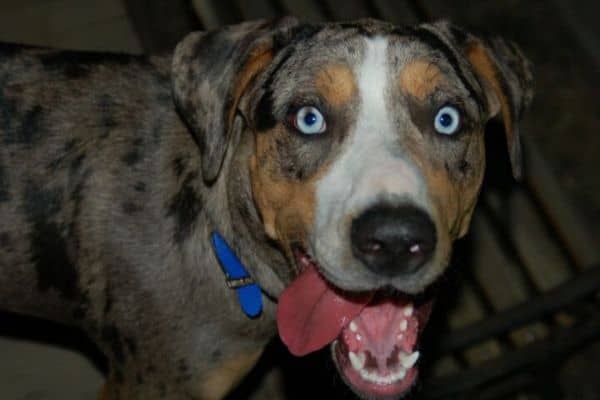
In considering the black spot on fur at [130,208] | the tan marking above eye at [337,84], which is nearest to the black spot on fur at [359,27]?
the tan marking above eye at [337,84]

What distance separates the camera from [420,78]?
3.44m

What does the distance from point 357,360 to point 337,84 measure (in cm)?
102

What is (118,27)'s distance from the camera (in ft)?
21.8

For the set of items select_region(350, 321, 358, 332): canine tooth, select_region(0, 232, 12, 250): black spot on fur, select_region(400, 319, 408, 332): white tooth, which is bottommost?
select_region(0, 232, 12, 250): black spot on fur

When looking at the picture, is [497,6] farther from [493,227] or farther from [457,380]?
[457,380]

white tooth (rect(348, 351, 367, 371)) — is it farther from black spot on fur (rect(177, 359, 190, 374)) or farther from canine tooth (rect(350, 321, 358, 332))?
black spot on fur (rect(177, 359, 190, 374))

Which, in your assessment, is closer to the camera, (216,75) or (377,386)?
(377,386)

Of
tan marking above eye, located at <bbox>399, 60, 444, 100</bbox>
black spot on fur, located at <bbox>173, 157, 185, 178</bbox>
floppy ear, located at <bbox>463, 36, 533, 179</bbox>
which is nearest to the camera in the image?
tan marking above eye, located at <bbox>399, 60, 444, 100</bbox>

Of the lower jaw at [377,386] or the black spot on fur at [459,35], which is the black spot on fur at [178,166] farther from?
the black spot on fur at [459,35]

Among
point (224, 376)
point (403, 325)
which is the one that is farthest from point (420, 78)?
point (224, 376)

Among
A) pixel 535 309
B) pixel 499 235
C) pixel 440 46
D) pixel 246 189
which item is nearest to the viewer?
pixel 440 46

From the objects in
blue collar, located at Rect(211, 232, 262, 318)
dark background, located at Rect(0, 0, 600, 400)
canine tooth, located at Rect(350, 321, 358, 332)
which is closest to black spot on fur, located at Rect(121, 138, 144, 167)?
blue collar, located at Rect(211, 232, 262, 318)

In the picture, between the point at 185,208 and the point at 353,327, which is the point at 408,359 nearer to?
the point at 353,327

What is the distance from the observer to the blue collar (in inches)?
154
